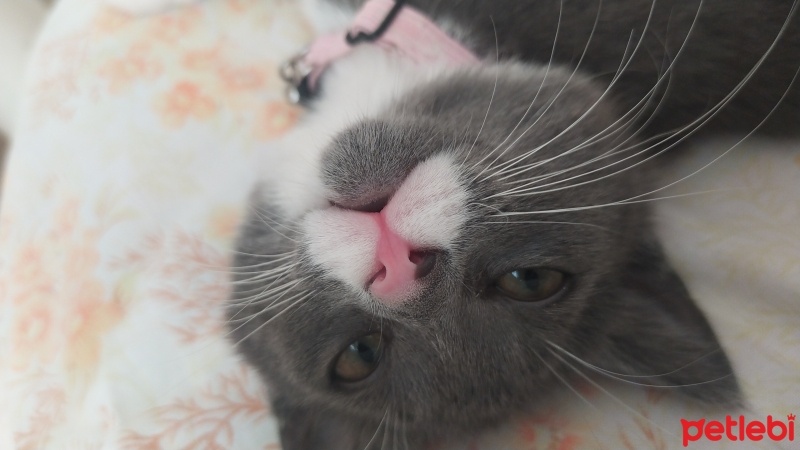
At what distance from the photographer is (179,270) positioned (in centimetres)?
112

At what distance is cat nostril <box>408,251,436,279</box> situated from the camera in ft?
2.31

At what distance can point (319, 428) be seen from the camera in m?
0.93

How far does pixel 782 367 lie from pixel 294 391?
Result: 2.66 feet

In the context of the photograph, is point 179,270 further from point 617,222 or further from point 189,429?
point 617,222

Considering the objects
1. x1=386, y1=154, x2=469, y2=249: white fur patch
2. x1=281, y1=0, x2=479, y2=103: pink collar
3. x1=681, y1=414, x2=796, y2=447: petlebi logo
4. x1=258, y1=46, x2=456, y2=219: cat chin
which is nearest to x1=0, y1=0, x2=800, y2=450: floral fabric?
x1=681, y1=414, x2=796, y2=447: petlebi logo

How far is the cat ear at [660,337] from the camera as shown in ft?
2.65

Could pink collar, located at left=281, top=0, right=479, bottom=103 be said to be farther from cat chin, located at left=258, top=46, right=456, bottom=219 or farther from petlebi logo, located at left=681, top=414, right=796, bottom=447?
petlebi logo, located at left=681, top=414, right=796, bottom=447

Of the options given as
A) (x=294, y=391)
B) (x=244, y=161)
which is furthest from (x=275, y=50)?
(x=294, y=391)

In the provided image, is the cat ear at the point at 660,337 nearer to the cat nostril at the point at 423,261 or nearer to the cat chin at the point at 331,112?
the cat nostril at the point at 423,261

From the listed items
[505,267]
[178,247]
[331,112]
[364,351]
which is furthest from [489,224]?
[178,247]

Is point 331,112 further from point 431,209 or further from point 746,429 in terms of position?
point 746,429

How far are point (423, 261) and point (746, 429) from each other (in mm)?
607

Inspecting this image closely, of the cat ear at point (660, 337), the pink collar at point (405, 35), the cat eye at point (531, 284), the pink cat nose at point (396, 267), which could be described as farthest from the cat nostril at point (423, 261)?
the pink collar at point (405, 35)

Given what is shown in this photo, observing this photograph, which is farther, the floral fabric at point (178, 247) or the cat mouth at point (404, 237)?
the floral fabric at point (178, 247)
